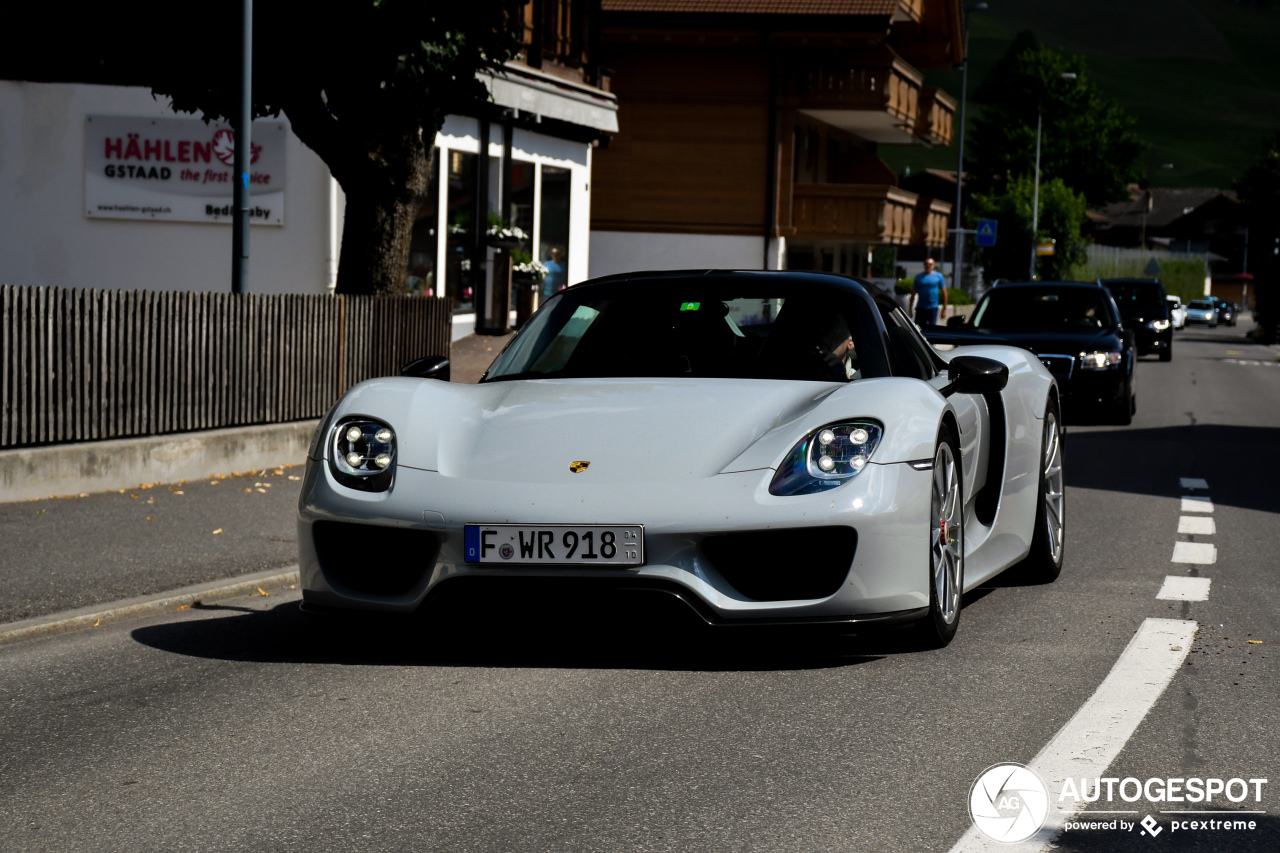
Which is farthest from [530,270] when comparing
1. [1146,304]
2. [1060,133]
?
[1060,133]

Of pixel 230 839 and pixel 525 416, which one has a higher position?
pixel 525 416

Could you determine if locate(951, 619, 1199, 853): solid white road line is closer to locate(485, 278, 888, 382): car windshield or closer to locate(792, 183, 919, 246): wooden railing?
locate(485, 278, 888, 382): car windshield

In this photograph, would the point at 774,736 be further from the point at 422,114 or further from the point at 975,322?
the point at 975,322

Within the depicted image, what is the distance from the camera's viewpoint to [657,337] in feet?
21.4

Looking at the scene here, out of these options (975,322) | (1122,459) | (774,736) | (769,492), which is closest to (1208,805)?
(774,736)

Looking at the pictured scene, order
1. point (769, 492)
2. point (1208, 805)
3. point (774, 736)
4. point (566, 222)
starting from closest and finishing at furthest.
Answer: point (1208, 805), point (774, 736), point (769, 492), point (566, 222)

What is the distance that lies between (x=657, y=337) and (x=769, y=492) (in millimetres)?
1332

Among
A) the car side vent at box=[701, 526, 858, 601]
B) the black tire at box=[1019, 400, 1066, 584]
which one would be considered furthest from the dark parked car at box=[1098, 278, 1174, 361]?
the car side vent at box=[701, 526, 858, 601]

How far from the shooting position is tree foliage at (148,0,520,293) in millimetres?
Answer: 14406

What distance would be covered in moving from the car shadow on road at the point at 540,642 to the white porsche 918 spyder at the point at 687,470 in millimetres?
91

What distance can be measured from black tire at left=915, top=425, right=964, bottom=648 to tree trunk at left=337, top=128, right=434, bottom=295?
980 centimetres

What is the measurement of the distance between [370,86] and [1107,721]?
11041 mm

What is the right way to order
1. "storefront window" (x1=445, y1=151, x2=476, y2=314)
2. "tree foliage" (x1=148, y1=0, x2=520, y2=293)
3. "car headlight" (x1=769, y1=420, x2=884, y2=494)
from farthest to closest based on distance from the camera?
"storefront window" (x1=445, y1=151, x2=476, y2=314)
"tree foliage" (x1=148, y1=0, x2=520, y2=293)
"car headlight" (x1=769, y1=420, x2=884, y2=494)

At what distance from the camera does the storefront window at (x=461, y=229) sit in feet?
86.2
